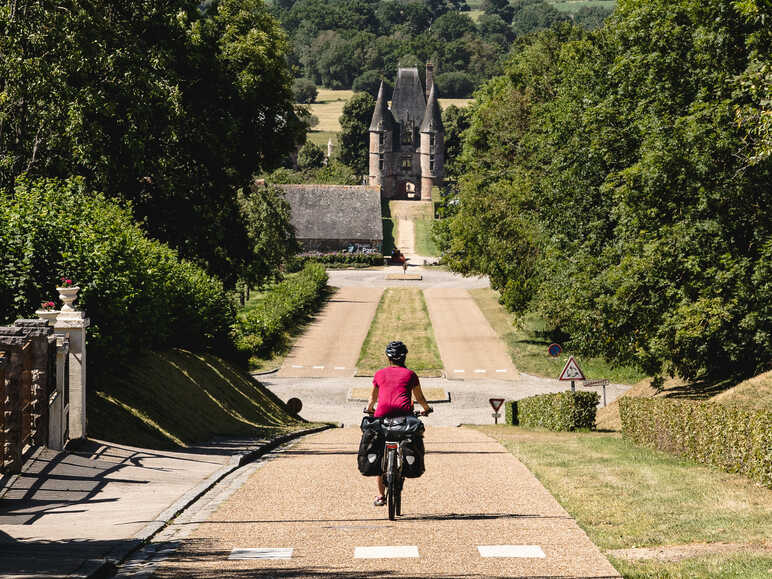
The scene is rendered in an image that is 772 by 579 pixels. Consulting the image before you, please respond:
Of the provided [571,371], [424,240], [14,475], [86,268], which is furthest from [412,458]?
[424,240]

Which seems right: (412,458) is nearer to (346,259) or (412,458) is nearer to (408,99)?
(346,259)

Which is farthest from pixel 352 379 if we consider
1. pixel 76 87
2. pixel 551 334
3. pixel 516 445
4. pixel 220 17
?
pixel 516 445

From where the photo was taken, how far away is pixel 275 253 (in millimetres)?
70312

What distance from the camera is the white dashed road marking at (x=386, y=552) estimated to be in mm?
8846

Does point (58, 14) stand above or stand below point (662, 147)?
above

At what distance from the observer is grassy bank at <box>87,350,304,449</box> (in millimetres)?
18266

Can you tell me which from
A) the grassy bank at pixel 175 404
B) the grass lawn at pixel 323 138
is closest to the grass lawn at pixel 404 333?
the grassy bank at pixel 175 404

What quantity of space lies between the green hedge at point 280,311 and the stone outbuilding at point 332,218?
Answer: 29168mm

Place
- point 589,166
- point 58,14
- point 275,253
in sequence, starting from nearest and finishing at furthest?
point 58,14 → point 589,166 → point 275,253

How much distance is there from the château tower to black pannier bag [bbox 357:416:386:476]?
454 ft

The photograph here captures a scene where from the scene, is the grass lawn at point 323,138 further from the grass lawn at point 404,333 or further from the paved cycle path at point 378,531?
the paved cycle path at point 378,531

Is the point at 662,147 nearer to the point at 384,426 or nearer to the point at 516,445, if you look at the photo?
the point at 516,445

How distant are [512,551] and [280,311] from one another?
53219 millimetres

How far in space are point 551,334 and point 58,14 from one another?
38.6m
